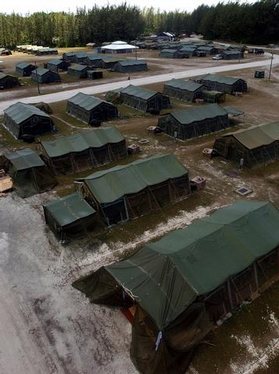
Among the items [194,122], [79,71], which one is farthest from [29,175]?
[79,71]

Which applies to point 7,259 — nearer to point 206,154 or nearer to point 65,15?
point 206,154

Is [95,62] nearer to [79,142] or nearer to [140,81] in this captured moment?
[140,81]

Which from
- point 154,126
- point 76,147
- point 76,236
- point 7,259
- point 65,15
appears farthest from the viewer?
point 65,15

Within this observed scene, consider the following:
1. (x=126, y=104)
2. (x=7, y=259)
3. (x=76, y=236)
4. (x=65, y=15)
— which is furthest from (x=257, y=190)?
(x=65, y=15)

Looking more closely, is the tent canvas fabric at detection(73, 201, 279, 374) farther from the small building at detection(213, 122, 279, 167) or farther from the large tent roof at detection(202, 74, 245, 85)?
the large tent roof at detection(202, 74, 245, 85)

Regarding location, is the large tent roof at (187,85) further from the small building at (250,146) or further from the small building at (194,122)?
the small building at (250,146)

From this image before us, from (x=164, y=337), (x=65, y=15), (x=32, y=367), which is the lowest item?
(x=32, y=367)
